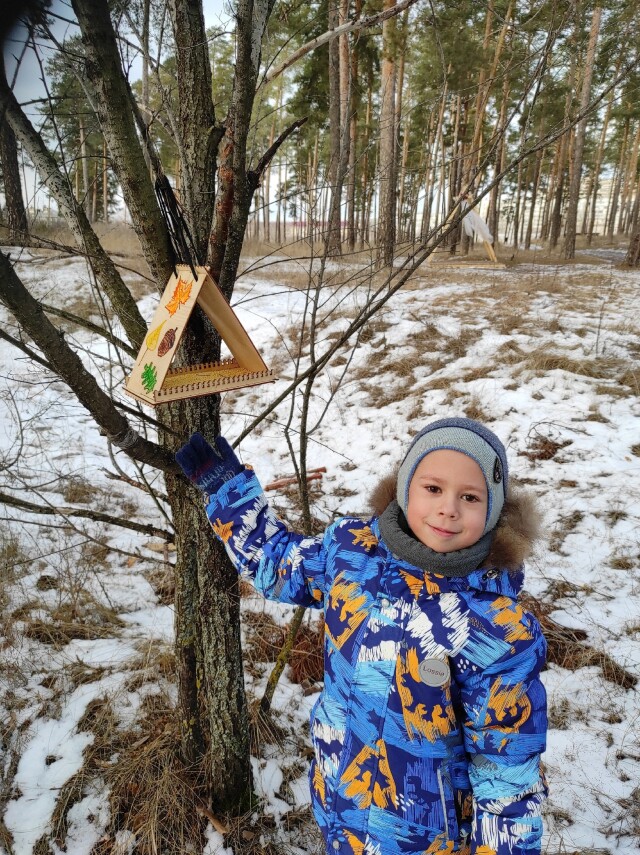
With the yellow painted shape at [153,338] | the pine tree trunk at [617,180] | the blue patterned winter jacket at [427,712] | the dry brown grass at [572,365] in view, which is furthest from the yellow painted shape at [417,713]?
the pine tree trunk at [617,180]

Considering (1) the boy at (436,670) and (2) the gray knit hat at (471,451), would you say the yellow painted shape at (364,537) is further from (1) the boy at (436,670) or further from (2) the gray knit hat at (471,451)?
(2) the gray knit hat at (471,451)

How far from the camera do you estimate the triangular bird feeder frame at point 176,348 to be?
107 centimetres

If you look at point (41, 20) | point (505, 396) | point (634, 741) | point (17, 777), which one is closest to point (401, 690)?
point (41, 20)

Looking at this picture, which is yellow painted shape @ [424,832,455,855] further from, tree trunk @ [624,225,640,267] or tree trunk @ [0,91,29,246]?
tree trunk @ [624,225,640,267]

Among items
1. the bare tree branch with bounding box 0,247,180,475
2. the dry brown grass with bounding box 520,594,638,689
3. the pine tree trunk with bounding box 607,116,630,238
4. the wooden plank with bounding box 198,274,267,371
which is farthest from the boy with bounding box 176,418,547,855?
the pine tree trunk with bounding box 607,116,630,238

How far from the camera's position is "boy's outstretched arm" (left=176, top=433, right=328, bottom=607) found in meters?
1.22

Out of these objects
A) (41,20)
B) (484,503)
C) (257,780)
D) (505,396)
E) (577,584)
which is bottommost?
(257,780)

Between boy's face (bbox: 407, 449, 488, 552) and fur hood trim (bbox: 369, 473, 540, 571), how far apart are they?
0.17 ft

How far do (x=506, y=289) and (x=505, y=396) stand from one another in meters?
4.31

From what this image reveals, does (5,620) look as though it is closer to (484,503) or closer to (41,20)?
(484,503)

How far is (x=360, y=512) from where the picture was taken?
12.2 ft

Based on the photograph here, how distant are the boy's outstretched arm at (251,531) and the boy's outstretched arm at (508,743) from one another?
0.46 metres

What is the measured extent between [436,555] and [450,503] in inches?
4.6

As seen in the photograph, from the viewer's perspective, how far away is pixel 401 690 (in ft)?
3.49
